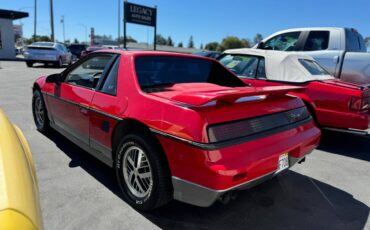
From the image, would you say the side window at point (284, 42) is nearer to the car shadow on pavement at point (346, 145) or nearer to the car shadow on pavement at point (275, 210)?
the car shadow on pavement at point (346, 145)

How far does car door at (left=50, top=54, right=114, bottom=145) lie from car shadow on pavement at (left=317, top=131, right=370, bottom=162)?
12.3 ft

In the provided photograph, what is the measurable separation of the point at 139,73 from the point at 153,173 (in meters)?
1.10

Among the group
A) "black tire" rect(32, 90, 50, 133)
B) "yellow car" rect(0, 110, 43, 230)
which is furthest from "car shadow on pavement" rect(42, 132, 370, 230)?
"black tire" rect(32, 90, 50, 133)

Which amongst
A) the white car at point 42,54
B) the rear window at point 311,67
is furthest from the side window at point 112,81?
the white car at point 42,54

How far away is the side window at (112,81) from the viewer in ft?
10.7

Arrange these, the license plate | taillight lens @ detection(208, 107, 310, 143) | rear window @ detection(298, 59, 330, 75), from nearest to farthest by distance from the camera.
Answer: taillight lens @ detection(208, 107, 310, 143), the license plate, rear window @ detection(298, 59, 330, 75)

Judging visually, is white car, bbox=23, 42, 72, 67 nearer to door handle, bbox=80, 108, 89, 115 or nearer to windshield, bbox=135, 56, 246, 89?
door handle, bbox=80, 108, 89, 115

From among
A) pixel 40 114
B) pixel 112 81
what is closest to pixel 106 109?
pixel 112 81

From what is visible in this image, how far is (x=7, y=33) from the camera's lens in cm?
2784

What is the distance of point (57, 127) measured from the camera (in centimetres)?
441

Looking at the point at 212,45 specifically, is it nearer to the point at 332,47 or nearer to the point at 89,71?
the point at 332,47

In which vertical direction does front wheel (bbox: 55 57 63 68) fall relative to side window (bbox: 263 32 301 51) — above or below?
below

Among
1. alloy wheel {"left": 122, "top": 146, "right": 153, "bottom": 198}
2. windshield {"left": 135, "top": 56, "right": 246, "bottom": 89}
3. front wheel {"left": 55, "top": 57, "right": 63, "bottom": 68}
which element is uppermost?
windshield {"left": 135, "top": 56, "right": 246, "bottom": 89}

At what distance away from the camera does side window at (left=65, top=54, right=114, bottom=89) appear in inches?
143
